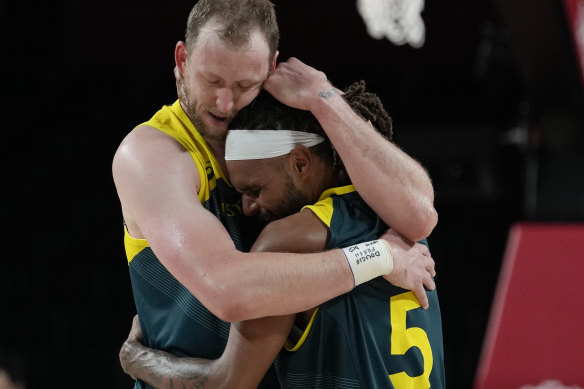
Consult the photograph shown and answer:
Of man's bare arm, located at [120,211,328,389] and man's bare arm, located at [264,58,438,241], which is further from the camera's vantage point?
man's bare arm, located at [264,58,438,241]

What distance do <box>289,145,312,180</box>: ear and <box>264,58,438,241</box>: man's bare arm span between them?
4.5 inches

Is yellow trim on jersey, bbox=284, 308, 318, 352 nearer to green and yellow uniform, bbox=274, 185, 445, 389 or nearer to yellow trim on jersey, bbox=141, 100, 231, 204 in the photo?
green and yellow uniform, bbox=274, 185, 445, 389

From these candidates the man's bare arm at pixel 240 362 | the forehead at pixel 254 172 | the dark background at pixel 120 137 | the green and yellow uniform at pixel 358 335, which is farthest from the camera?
the dark background at pixel 120 137

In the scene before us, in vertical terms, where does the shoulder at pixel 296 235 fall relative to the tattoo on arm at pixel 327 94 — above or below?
below

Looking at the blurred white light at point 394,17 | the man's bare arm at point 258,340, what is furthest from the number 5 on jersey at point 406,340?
the blurred white light at point 394,17

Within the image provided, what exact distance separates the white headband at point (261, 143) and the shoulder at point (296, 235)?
0.24 metres

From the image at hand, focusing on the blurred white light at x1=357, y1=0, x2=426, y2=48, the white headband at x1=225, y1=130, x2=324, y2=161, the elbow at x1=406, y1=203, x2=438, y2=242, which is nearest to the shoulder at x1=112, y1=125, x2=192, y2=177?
the white headband at x1=225, y1=130, x2=324, y2=161

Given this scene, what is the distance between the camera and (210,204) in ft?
9.89

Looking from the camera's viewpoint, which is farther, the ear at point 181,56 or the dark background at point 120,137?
the dark background at point 120,137

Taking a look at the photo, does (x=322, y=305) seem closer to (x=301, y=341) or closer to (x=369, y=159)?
(x=301, y=341)

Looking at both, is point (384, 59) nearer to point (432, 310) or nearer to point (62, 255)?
point (62, 255)

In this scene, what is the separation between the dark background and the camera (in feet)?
24.9

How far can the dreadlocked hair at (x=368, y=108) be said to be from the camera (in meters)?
3.14

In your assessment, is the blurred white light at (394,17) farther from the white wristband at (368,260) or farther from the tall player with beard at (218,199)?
the white wristband at (368,260)
